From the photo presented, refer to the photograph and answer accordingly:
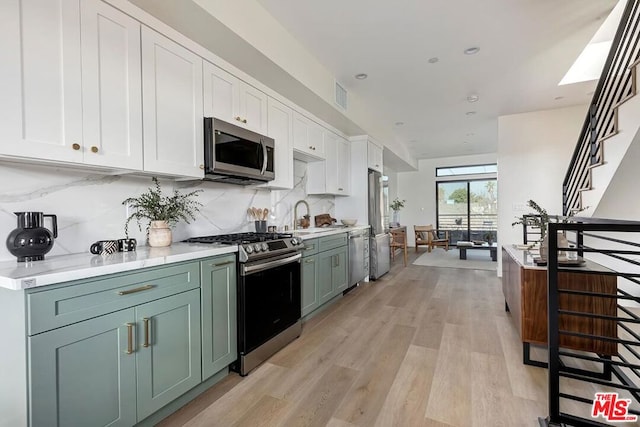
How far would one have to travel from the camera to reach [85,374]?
1.38m

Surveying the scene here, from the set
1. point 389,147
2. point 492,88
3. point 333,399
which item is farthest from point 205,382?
point 389,147

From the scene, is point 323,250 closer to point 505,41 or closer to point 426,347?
point 426,347

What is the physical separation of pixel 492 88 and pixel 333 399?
4.31m

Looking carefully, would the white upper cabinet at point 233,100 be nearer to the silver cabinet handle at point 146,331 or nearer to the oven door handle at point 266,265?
the oven door handle at point 266,265

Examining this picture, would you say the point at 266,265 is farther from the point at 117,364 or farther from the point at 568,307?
the point at 568,307

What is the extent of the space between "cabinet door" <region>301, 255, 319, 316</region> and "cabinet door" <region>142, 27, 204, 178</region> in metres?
1.48

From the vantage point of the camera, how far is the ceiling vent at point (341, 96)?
3.83 metres

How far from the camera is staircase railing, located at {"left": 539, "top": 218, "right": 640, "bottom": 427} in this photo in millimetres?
1550

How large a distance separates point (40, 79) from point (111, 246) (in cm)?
94

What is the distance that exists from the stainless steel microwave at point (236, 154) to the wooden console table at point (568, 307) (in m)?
2.38

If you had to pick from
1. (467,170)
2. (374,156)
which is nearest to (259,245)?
(374,156)

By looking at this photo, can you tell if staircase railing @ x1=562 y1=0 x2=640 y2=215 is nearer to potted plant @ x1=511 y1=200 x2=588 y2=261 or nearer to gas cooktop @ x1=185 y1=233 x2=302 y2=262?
potted plant @ x1=511 y1=200 x2=588 y2=261

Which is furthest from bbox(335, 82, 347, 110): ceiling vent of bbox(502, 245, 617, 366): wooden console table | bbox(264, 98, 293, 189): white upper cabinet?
bbox(502, 245, 617, 366): wooden console table

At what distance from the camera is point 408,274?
566 centimetres
